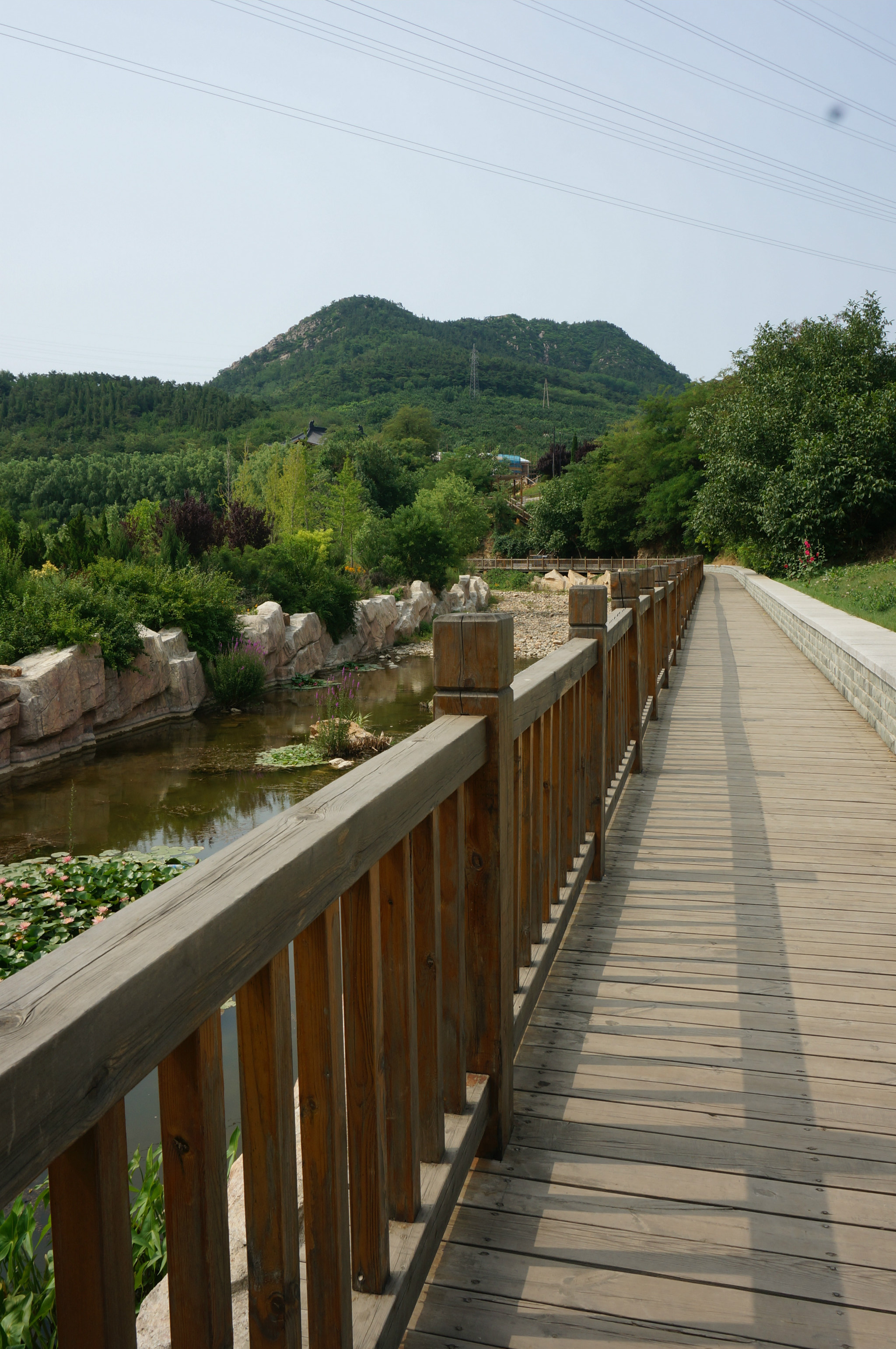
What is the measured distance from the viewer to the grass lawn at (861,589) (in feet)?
38.4

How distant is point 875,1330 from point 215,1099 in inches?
59.0

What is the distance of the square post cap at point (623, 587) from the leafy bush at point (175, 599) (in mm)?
10212

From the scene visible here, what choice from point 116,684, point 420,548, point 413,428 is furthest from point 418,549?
point 413,428

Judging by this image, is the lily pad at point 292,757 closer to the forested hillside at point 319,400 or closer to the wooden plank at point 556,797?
the wooden plank at point 556,797

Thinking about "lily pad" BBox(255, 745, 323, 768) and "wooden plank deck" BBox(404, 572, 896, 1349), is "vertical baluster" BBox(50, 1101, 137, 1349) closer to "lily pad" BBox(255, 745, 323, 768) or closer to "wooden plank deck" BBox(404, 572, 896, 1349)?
"wooden plank deck" BBox(404, 572, 896, 1349)

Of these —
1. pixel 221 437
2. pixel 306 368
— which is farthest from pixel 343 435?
pixel 306 368

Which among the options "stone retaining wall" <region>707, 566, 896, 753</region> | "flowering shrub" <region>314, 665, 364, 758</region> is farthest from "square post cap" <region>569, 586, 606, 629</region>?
"flowering shrub" <region>314, 665, 364, 758</region>

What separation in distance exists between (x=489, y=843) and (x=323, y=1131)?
90 cm

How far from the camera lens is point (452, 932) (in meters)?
1.92

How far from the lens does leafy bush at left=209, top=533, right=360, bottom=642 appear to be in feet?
64.8

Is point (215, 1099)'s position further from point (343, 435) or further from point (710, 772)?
point (343, 435)

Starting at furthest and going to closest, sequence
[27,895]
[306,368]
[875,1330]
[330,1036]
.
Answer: [306,368]
[27,895]
[875,1330]
[330,1036]

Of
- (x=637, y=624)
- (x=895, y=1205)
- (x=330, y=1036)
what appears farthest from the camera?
(x=637, y=624)

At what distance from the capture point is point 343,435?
74812 millimetres
